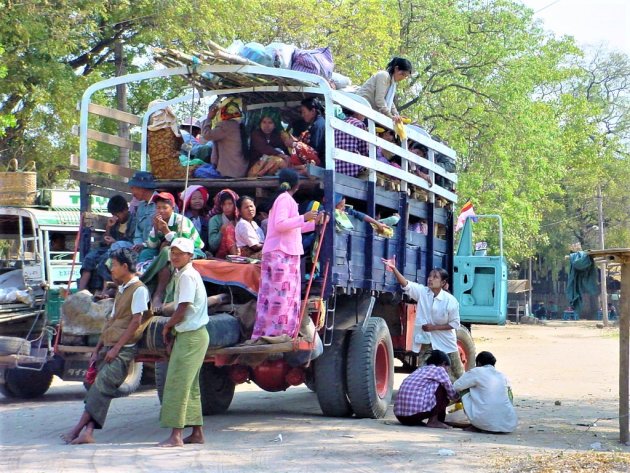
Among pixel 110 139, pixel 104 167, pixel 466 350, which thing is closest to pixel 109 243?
pixel 104 167

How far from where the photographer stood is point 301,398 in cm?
1258

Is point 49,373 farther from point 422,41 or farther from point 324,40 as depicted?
point 422,41

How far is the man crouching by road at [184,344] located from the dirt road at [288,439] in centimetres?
25

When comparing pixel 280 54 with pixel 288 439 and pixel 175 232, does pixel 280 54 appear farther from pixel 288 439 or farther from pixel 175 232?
pixel 288 439

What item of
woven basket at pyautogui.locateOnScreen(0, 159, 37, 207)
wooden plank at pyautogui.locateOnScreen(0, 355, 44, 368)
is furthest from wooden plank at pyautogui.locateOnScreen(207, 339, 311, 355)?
woven basket at pyautogui.locateOnScreen(0, 159, 37, 207)

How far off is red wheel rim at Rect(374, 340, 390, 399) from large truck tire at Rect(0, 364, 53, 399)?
4.31m

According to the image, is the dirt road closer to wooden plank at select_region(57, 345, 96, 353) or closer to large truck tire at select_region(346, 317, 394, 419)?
large truck tire at select_region(346, 317, 394, 419)

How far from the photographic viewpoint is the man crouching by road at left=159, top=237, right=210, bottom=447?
7602 mm

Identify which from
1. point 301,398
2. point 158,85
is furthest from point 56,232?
point 158,85

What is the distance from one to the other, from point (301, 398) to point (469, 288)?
2911 millimetres

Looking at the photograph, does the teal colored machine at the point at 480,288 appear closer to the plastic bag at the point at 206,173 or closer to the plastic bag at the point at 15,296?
the plastic bag at the point at 206,173

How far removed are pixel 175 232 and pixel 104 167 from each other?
203 centimetres

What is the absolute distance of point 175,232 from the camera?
8492mm

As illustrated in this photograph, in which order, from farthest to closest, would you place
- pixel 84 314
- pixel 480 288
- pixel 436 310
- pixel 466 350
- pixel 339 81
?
pixel 480 288 → pixel 466 350 → pixel 339 81 → pixel 436 310 → pixel 84 314
